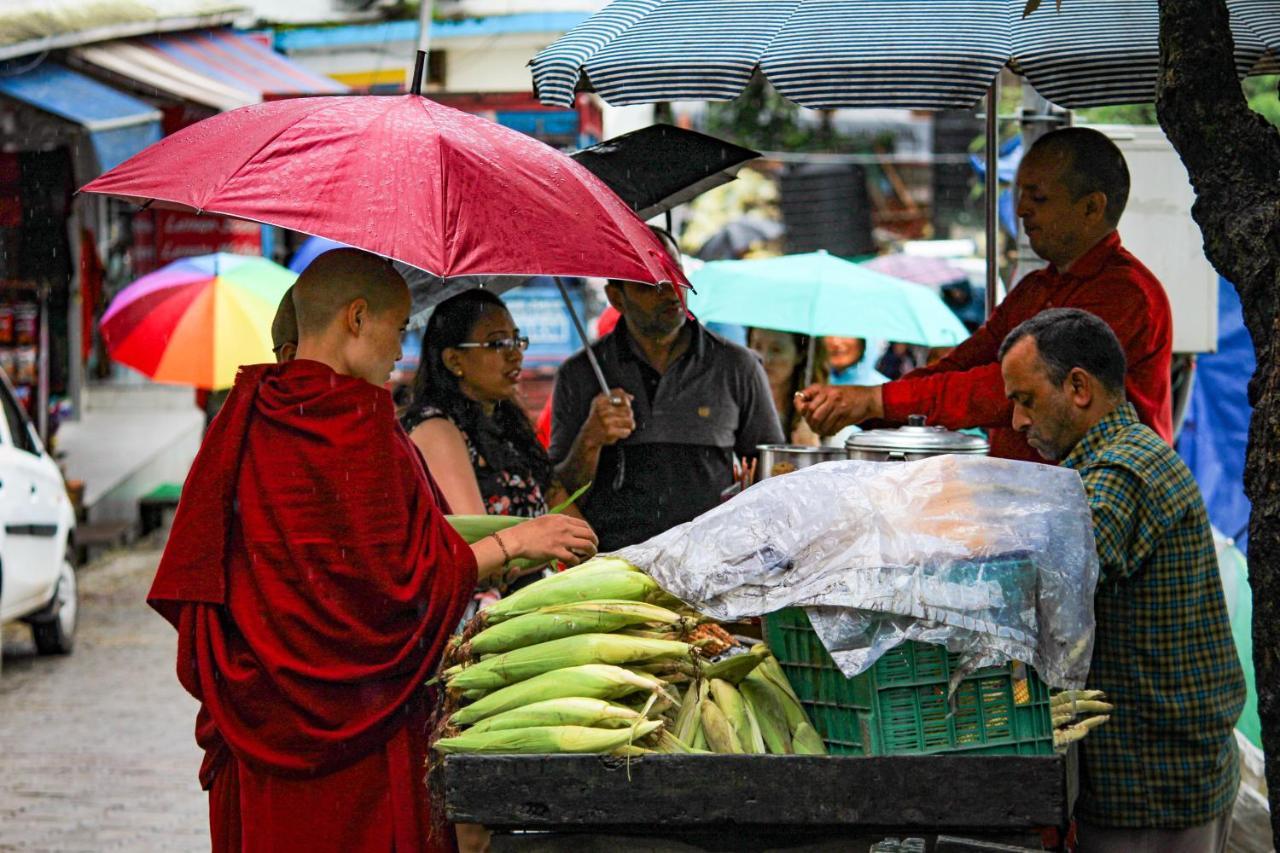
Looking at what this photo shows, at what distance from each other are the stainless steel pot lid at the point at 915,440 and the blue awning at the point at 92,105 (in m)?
7.40

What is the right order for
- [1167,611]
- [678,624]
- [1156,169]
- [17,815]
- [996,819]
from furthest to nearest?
[1156,169], [17,815], [1167,611], [678,624], [996,819]

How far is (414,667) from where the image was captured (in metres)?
3.61

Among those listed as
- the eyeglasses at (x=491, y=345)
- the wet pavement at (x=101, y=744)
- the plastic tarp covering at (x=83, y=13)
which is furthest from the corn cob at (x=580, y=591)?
the plastic tarp covering at (x=83, y=13)

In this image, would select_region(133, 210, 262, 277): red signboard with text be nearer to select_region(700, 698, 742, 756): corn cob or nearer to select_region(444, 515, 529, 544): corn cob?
select_region(444, 515, 529, 544): corn cob

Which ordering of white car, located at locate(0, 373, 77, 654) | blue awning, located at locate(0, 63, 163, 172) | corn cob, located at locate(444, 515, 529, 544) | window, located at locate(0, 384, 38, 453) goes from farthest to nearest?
blue awning, located at locate(0, 63, 163, 172)
window, located at locate(0, 384, 38, 453)
white car, located at locate(0, 373, 77, 654)
corn cob, located at locate(444, 515, 529, 544)

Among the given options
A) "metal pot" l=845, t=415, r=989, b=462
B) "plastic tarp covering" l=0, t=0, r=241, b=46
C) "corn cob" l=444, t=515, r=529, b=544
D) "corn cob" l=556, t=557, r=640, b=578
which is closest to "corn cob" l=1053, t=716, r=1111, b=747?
"corn cob" l=556, t=557, r=640, b=578

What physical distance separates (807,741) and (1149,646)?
1.03 m

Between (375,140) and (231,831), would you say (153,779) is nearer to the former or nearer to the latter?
(231,831)

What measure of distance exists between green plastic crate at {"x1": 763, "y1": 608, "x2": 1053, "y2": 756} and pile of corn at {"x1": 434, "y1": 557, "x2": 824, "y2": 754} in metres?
0.11

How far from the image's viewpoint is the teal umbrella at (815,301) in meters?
7.72

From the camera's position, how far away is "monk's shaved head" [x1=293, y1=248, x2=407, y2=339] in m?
3.64

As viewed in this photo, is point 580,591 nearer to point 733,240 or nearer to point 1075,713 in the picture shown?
point 1075,713

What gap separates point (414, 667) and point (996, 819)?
1424 millimetres

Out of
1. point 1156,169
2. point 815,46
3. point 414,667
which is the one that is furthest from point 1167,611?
point 1156,169
